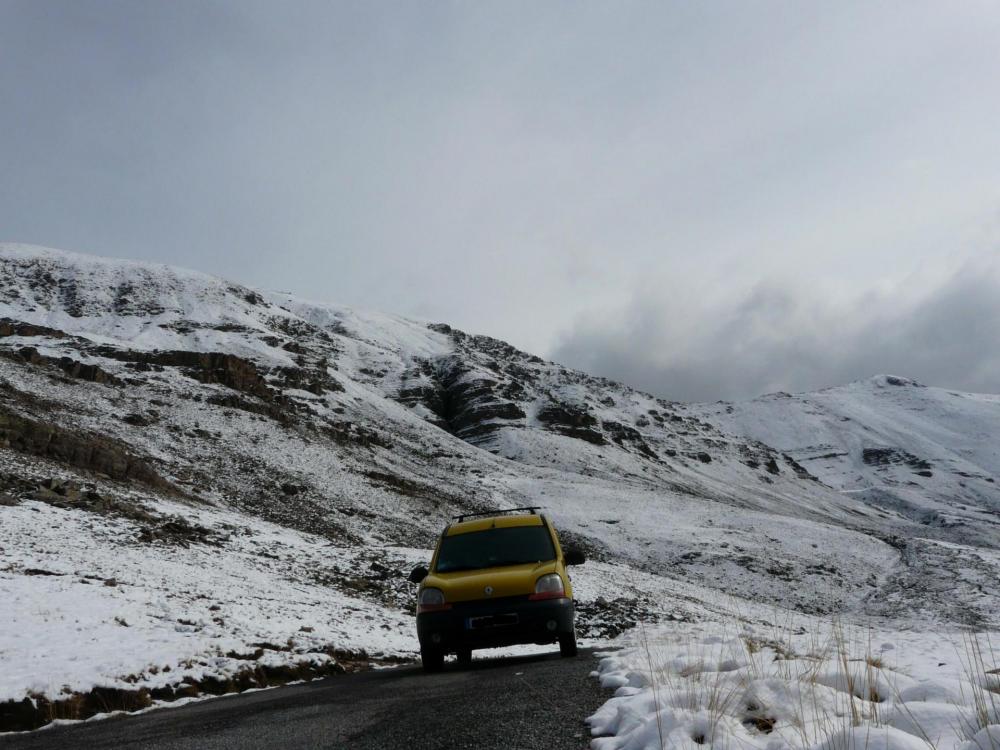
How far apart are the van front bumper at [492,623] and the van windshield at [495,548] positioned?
1.04 m

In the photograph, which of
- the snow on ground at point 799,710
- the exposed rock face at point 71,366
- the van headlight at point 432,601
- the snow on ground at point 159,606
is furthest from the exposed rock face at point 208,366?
the snow on ground at point 799,710

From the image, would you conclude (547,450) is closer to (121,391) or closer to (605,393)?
(121,391)

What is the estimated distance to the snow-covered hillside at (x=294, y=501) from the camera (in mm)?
15273

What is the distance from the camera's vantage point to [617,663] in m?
6.91

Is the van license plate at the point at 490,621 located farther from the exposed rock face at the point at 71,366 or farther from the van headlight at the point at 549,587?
the exposed rock face at the point at 71,366

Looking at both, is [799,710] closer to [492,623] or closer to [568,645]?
[492,623]

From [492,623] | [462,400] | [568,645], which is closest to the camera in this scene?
[492,623]

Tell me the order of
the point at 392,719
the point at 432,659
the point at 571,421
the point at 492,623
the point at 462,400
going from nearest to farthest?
the point at 392,719
the point at 492,623
the point at 432,659
the point at 571,421
the point at 462,400

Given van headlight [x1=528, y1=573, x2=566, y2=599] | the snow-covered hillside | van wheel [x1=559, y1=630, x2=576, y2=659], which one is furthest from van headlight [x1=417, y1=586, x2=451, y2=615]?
the snow-covered hillside

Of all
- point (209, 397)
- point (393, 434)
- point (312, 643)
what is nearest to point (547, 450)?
point (393, 434)

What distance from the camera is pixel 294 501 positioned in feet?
143

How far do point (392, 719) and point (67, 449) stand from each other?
32.2m

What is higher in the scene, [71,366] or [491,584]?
[71,366]

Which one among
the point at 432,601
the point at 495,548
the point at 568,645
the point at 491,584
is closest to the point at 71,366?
the point at 495,548
